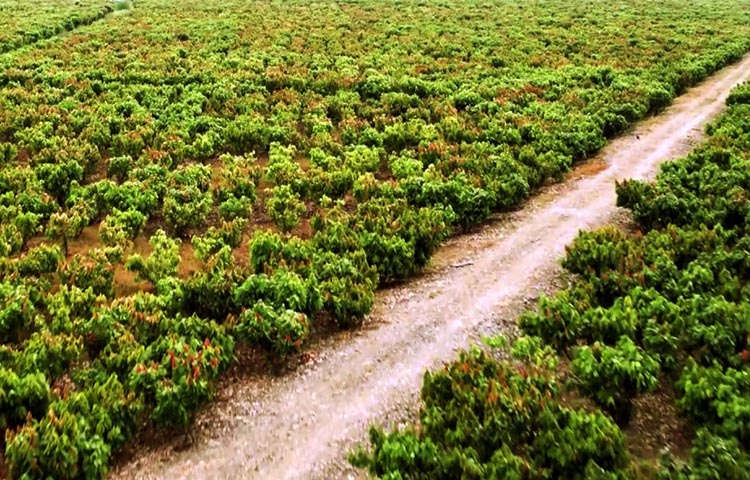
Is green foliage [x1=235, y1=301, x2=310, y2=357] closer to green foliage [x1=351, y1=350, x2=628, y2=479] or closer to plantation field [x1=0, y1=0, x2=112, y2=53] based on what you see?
green foliage [x1=351, y1=350, x2=628, y2=479]

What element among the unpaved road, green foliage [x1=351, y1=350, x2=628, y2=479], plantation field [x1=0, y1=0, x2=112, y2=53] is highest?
green foliage [x1=351, y1=350, x2=628, y2=479]

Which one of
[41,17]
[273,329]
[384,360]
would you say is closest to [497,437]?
[384,360]

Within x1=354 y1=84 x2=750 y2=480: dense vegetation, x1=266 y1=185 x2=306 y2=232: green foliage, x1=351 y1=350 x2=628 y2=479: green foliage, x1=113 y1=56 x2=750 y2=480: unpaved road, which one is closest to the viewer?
x1=351 y1=350 x2=628 y2=479: green foliage

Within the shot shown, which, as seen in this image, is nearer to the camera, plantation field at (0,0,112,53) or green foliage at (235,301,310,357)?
green foliage at (235,301,310,357)

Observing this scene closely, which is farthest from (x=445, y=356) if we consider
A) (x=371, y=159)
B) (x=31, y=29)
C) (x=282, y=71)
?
(x=31, y=29)

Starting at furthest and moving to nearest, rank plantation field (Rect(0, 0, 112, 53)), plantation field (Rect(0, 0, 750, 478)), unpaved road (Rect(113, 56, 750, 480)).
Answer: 1. plantation field (Rect(0, 0, 112, 53))
2. plantation field (Rect(0, 0, 750, 478))
3. unpaved road (Rect(113, 56, 750, 480))

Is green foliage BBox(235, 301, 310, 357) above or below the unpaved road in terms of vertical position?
above

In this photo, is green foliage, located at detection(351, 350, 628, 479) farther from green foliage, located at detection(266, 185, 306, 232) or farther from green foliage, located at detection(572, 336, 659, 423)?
green foliage, located at detection(266, 185, 306, 232)

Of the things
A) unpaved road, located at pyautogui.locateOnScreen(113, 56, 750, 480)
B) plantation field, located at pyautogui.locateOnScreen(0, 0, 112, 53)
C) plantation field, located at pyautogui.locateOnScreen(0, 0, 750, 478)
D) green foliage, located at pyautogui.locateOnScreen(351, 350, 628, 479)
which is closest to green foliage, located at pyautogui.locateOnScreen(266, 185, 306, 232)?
plantation field, located at pyautogui.locateOnScreen(0, 0, 750, 478)
